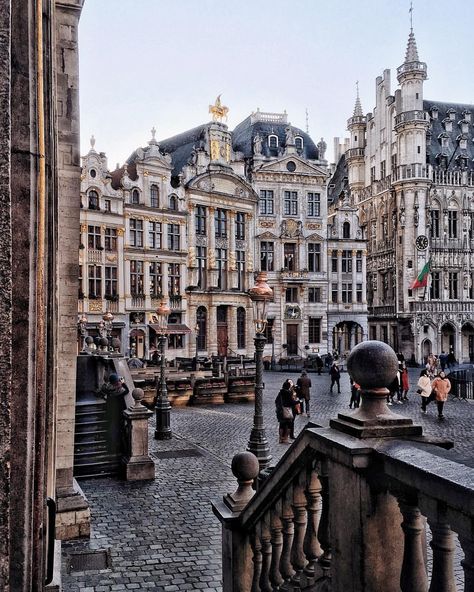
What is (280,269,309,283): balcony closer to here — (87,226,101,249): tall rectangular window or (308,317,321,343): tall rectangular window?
(308,317,321,343): tall rectangular window

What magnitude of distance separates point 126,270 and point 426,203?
94.9ft

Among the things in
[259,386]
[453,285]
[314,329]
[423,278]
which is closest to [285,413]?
[259,386]

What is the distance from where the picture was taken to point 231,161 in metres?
49.2

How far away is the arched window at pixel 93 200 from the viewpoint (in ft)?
133

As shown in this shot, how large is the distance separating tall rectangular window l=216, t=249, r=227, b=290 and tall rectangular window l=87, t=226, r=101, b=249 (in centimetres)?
1081

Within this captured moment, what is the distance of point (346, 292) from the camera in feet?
175

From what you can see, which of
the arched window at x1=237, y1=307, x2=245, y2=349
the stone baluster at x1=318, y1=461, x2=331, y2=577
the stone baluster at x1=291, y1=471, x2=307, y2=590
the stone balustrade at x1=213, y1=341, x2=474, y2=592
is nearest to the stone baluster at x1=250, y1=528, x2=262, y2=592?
the stone balustrade at x1=213, y1=341, x2=474, y2=592

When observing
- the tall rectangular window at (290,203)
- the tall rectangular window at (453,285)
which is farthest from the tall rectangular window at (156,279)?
the tall rectangular window at (453,285)

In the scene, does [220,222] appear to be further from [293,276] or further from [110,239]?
[110,239]

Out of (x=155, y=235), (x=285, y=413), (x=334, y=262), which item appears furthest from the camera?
(x=334, y=262)

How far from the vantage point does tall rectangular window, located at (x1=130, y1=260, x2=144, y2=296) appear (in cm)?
4253

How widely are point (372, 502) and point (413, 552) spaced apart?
303 mm

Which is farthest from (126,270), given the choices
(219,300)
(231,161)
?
(231,161)

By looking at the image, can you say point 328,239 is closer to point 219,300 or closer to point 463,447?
point 219,300
